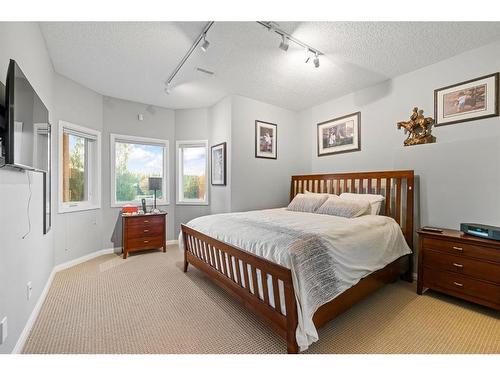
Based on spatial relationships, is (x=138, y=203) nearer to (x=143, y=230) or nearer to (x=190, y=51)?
(x=143, y=230)

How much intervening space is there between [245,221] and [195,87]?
236 centimetres

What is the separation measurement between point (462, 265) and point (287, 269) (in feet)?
6.21

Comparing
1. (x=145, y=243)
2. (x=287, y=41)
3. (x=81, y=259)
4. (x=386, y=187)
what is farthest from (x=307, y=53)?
(x=81, y=259)

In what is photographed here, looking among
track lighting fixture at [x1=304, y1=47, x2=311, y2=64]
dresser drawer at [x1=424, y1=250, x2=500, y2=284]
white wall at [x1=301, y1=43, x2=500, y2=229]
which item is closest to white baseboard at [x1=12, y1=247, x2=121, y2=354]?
track lighting fixture at [x1=304, y1=47, x2=311, y2=64]

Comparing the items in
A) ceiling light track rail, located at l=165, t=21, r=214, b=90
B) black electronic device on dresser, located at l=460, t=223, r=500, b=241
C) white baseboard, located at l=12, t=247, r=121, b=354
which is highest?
ceiling light track rail, located at l=165, t=21, r=214, b=90

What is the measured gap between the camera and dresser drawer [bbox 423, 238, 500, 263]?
196 cm

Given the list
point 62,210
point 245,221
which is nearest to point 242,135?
point 245,221

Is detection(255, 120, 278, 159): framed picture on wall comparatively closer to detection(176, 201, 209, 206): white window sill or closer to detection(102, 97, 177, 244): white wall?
detection(176, 201, 209, 206): white window sill

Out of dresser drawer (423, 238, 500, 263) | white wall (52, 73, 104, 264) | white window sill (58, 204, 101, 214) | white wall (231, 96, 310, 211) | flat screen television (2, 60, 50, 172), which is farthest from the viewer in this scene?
white wall (231, 96, 310, 211)

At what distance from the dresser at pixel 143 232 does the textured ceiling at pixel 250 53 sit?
2.10 m

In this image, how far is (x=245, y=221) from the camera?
→ 244 cm

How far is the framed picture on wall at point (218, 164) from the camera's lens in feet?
12.8

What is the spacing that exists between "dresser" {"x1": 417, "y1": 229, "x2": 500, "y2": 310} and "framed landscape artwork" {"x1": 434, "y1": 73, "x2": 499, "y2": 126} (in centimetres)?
129

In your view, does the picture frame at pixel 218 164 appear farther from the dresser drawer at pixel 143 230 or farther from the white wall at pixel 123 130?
the dresser drawer at pixel 143 230
